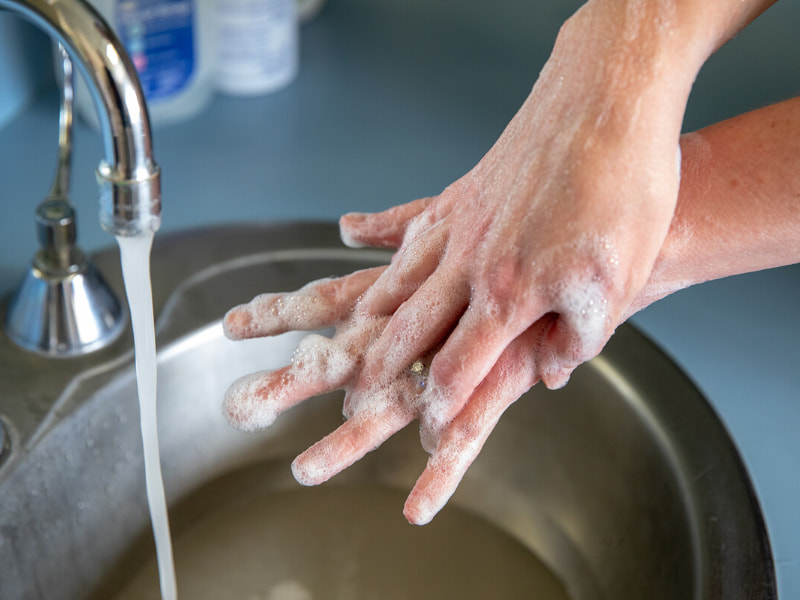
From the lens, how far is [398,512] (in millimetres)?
807

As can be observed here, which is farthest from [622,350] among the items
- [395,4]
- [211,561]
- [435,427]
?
[395,4]

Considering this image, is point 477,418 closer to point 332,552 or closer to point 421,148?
point 332,552

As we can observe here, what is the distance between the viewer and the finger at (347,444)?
540mm

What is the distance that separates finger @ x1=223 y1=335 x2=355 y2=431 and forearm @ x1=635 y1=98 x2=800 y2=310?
0.22 metres

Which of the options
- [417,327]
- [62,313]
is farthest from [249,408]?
[62,313]

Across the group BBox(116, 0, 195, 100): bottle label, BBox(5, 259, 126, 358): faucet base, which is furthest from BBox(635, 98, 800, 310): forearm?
BBox(116, 0, 195, 100): bottle label

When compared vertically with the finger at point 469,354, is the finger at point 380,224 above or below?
above

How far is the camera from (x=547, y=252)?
469 millimetres

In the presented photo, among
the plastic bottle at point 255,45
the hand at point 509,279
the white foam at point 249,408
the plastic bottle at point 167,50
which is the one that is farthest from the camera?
the plastic bottle at point 255,45

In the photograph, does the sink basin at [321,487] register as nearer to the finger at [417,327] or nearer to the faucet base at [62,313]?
the faucet base at [62,313]

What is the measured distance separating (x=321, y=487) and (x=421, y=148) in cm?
44

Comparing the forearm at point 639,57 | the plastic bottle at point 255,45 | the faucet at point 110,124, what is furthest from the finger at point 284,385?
the plastic bottle at point 255,45

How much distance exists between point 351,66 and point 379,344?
699 mm

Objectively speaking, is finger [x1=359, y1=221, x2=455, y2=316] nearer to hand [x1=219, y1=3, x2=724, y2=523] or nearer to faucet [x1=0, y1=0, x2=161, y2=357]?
hand [x1=219, y1=3, x2=724, y2=523]
